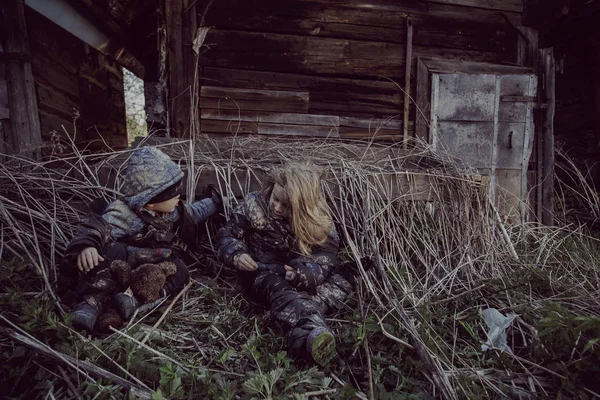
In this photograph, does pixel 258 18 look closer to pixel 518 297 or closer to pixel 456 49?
pixel 456 49

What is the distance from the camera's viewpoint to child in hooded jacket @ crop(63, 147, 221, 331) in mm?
1659

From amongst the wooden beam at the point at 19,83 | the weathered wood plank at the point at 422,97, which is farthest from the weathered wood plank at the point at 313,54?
the wooden beam at the point at 19,83

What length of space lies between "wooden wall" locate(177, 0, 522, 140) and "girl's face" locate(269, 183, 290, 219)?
2363mm

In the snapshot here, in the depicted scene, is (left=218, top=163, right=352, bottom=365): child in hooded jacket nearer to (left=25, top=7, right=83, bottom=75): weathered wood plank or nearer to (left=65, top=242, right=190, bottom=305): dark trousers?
(left=65, top=242, right=190, bottom=305): dark trousers

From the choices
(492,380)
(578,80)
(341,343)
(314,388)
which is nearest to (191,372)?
(314,388)

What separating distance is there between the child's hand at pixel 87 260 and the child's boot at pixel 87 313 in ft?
0.49

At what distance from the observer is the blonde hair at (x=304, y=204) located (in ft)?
6.29

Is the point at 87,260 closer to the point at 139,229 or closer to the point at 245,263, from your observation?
the point at 139,229

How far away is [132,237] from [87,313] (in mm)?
463

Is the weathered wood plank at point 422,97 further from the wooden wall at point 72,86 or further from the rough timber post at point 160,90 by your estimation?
the wooden wall at point 72,86

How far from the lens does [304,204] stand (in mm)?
1931

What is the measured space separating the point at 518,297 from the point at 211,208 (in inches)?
73.3

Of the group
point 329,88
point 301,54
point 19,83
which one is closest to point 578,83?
point 329,88

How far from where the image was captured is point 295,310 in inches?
65.7
